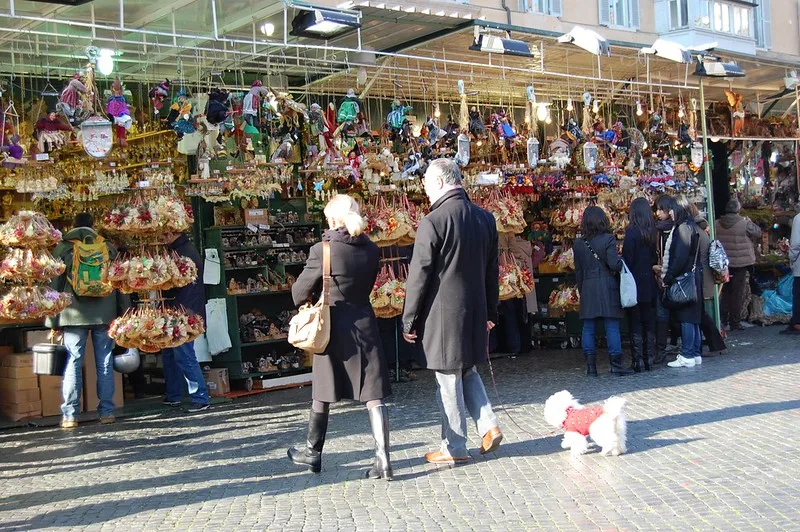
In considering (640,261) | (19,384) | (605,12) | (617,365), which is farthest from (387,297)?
(605,12)

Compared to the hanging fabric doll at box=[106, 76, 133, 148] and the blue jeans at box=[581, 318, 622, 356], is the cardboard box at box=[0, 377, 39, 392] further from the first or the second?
the blue jeans at box=[581, 318, 622, 356]

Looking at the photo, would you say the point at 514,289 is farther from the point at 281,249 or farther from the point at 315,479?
the point at 315,479

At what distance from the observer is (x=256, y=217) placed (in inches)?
455

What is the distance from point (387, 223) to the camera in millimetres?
10320

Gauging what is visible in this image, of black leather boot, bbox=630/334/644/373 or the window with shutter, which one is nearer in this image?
black leather boot, bbox=630/334/644/373

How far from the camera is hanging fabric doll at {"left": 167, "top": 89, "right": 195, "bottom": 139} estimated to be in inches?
351

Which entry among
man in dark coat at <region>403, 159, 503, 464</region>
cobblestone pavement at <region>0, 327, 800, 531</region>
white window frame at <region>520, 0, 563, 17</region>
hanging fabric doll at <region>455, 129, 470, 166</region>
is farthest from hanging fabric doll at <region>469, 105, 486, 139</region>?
white window frame at <region>520, 0, 563, 17</region>

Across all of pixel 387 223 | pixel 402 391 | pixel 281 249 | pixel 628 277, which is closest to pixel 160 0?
pixel 387 223

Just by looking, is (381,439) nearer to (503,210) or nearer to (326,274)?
(326,274)

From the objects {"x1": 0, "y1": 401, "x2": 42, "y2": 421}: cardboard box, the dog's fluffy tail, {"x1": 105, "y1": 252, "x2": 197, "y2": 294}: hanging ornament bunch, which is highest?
{"x1": 105, "y1": 252, "x2": 197, "y2": 294}: hanging ornament bunch

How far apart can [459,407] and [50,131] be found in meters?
4.40

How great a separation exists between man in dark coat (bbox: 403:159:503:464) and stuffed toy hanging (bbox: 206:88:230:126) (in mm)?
2787

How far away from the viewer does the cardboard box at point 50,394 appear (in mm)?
10211

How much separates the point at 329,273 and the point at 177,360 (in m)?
4.13
